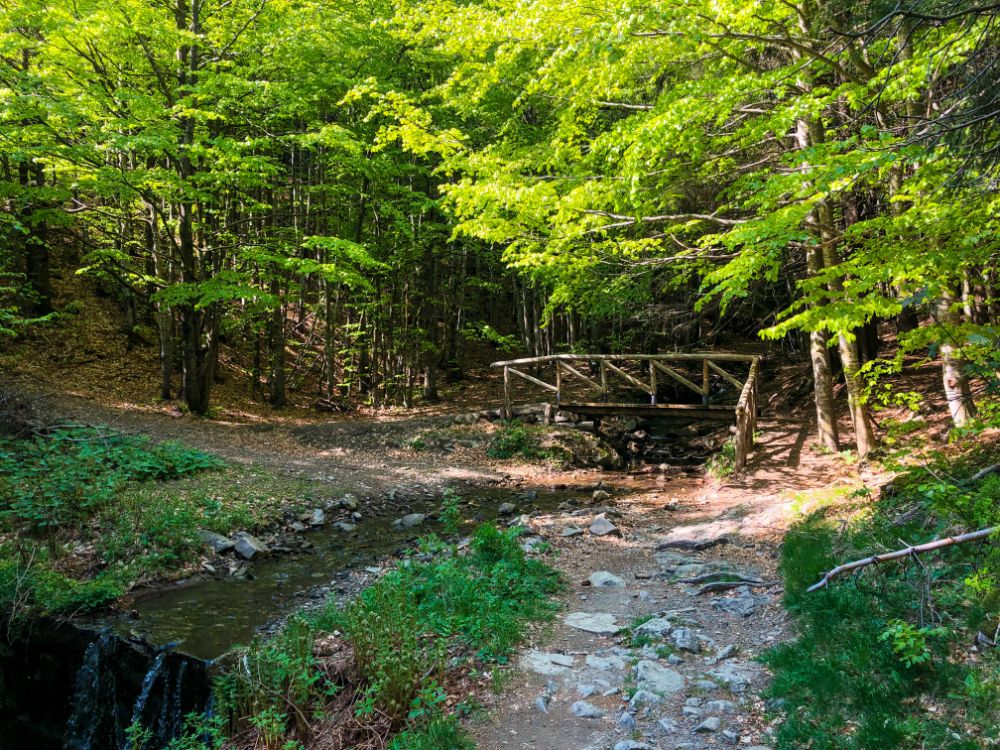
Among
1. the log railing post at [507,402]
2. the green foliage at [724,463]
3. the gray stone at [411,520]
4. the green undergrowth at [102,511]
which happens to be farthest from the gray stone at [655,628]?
the log railing post at [507,402]

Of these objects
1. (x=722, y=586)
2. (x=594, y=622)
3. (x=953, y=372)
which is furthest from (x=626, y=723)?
(x=953, y=372)

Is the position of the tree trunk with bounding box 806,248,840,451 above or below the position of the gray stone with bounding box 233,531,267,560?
above

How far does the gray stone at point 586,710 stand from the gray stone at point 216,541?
567 centimetres

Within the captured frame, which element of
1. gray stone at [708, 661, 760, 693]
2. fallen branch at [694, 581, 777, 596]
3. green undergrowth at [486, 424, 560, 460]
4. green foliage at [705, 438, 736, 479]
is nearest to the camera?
gray stone at [708, 661, 760, 693]

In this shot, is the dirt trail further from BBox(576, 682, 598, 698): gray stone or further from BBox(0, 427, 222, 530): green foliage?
BBox(0, 427, 222, 530): green foliage

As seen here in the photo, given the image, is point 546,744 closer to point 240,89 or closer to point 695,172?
point 695,172

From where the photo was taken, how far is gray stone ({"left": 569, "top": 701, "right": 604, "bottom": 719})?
394 cm

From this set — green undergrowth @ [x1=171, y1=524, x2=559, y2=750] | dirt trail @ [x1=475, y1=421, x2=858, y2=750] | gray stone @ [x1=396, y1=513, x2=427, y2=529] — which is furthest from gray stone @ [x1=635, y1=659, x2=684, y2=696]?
gray stone @ [x1=396, y1=513, x2=427, y2=529]

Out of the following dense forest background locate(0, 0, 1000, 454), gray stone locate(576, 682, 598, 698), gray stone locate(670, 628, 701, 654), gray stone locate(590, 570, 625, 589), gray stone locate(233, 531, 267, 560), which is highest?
dense forest background locate(0, 0, 1000, 454)

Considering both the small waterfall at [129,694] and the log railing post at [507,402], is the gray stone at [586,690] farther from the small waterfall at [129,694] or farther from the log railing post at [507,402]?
the log railing post at [507,402]

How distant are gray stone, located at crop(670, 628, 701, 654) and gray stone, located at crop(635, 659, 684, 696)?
0.33 meters

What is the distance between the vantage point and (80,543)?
7730 mm

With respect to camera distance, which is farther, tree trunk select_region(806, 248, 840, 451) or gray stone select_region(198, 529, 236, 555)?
tree trunk select_region(806, 248, 840, 451)

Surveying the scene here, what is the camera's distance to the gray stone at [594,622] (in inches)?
201
